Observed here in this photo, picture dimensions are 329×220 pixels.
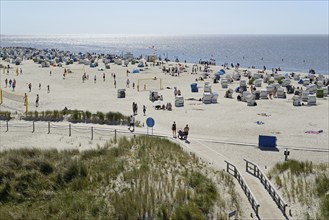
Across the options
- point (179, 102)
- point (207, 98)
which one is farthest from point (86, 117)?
point (207, 98)

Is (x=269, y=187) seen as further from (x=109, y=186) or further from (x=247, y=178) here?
(x=109, y=186)

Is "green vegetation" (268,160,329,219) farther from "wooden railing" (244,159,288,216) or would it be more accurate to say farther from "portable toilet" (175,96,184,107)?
"portable toilet" (175,96,184,107)

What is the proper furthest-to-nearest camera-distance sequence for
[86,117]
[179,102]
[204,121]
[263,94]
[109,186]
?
[263,94] → [179,102] → [204,121] → [86,117] → [109,186]

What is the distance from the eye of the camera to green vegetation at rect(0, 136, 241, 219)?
11.2 metres

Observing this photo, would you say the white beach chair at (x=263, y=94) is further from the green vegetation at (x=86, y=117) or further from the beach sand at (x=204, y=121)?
the green vegetation at (x=86, y=117)

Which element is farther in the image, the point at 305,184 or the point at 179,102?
the point at 179,102

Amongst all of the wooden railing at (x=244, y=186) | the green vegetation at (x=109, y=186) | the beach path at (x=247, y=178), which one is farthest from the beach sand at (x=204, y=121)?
the green vegetation at (x=109, y=186)

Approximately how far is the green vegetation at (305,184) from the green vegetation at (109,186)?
175 cm

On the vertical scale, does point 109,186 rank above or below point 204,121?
above

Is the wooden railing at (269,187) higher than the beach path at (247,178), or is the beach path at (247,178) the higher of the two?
the wooden railing at (269,187)

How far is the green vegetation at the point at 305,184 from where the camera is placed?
11578 mm

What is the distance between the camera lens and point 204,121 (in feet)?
87.2

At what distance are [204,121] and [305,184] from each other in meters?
13.7

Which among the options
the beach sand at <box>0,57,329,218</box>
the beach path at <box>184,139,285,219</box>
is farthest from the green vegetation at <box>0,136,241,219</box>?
the beach sand at <box>0,57,329,218</box>
